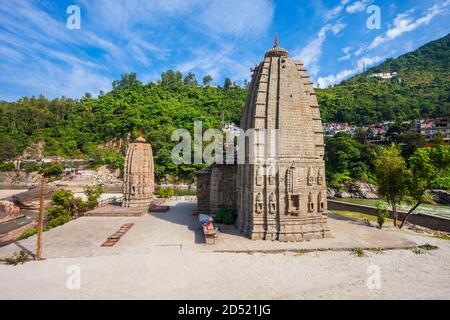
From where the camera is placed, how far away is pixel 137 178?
27.0 meters

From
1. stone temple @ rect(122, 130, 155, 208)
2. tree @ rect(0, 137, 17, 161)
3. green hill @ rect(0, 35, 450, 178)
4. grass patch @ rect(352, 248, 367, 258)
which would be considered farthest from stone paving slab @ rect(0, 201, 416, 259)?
tree @ rect(0, 137, 17, 161)

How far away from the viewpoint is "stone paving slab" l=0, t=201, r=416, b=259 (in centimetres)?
1402

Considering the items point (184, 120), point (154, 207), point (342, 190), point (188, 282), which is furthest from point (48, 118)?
point (188, 282)

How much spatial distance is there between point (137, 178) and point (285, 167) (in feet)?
56.8

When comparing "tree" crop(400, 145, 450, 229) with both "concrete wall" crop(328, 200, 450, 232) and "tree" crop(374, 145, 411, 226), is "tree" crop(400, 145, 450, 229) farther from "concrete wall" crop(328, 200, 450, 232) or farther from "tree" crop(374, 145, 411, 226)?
"concrete wall" crop(328, 200, 450, 232)

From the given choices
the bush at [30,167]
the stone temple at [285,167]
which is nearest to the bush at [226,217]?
the stone temple at [285,167]

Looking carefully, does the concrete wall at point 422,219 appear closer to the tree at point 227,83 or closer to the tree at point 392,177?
the tree at point 392,177

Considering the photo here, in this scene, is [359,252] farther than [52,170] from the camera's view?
No

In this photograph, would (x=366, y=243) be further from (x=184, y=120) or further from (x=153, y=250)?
(x=184, y=120)

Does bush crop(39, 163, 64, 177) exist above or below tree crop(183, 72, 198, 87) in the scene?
below

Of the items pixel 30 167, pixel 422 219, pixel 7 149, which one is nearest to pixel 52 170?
pixel 30 167

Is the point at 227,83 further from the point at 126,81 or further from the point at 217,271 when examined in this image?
the point at 217,271

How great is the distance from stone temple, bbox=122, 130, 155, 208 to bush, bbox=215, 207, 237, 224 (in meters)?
10.8

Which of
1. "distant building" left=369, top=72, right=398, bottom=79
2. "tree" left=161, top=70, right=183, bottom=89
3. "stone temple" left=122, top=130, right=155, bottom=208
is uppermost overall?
"distant building" left=369, top=72, right=398, bottom=79
